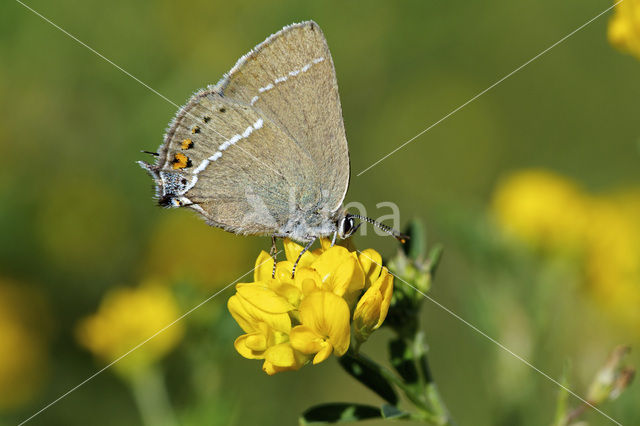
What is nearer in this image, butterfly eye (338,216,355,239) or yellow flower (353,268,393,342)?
yellow flower (353,268,393,342)

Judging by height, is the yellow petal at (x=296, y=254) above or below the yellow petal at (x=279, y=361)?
above

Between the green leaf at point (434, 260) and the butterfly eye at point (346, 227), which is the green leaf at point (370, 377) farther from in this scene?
the butterfly eye at point (346, 227)

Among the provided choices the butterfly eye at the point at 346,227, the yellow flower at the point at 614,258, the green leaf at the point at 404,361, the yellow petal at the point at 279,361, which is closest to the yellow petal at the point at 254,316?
the yellow petal at the point at 279,361

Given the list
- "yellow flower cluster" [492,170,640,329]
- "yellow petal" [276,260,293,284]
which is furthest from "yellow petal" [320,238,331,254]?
"yellow flower cluster" [492,170,640,329]

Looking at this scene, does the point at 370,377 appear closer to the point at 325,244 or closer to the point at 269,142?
the point at 325,244

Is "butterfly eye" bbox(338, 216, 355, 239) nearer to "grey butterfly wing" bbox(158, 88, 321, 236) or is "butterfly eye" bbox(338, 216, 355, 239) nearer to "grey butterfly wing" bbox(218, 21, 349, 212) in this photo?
"grey butterfly wing" bbox(218, 21, 349, 212)

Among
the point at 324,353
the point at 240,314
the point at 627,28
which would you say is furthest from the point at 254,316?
the point at 627,28
